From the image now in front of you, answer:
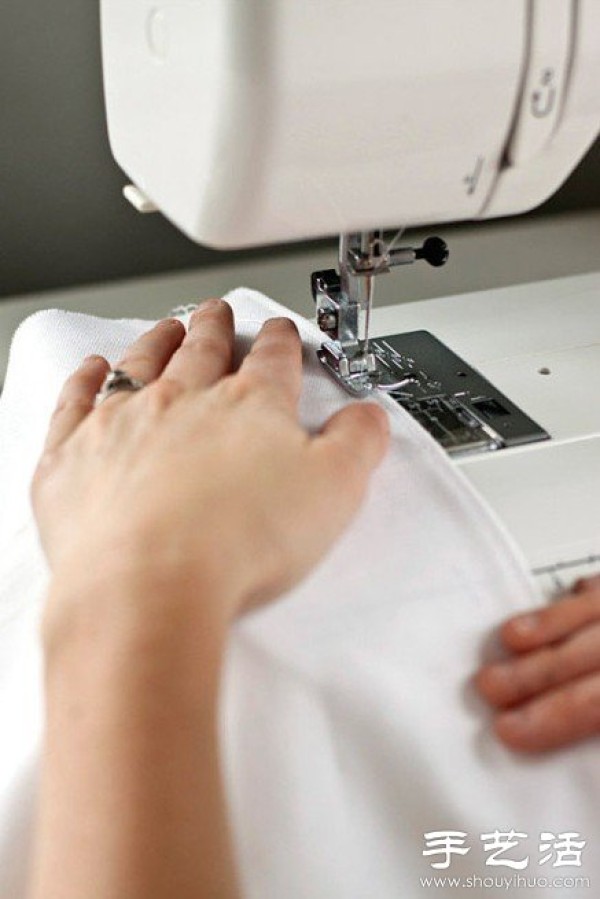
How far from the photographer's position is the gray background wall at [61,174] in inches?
57.5

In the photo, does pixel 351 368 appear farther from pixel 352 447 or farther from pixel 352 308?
pixel 352 447

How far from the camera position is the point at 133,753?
59 cm

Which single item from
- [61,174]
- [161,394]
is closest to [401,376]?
[161,394]

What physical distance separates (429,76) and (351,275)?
211mm

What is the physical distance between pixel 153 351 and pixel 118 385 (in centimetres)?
8

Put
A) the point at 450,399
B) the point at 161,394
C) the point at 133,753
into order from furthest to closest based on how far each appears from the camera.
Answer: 1. the point at 450,399
2. the point at 161,394
3. the point at 133,753

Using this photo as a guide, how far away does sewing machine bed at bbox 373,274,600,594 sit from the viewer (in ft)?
2.78

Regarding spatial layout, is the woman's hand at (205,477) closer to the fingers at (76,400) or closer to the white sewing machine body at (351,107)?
the fingers at (76,400)

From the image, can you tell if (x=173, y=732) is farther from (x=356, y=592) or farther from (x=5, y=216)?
(x=5, y=216)

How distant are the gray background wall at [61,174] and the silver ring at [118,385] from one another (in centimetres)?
73

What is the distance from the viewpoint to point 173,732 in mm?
602

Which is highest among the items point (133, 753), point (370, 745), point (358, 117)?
point (358, 117)

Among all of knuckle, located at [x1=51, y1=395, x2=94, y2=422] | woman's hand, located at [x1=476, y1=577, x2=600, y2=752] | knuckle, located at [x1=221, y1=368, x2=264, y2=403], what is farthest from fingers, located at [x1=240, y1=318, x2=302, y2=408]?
woman's hand, located at [x1=476, y1=577, x2=600, y2=752]

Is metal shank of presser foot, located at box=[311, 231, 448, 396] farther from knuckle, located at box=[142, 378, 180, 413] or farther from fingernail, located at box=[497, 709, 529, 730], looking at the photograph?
fingernail, located at box=[497, 709, 529, 730]
